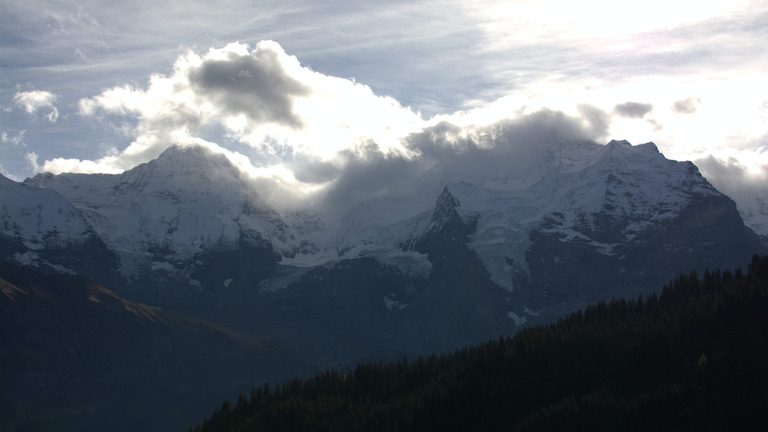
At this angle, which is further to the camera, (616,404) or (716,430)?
(616,404)

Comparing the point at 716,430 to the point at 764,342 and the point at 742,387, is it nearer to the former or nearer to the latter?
the point at 742,387

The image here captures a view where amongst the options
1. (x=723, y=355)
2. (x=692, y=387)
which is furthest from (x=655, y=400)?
(x=723, y=355)

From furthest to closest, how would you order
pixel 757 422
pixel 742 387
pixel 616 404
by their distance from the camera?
pixel 616 404
pixel 742 387
pixel 757 422

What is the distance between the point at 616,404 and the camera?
19488cm

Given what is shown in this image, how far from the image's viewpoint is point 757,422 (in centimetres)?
17112

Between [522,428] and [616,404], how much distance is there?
69.5ft

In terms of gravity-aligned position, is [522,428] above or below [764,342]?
below

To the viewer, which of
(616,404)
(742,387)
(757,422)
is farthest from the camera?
(616,404)

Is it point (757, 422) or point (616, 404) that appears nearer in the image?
point (757, 422)

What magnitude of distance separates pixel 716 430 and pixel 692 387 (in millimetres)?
16641

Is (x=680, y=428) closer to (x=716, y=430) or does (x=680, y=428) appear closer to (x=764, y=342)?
(x=716, y=430)

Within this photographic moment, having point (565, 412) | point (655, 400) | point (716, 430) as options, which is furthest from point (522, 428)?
point (716, 430)

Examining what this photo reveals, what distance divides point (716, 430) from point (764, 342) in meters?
34.4

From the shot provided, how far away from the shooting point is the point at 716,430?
17288cm
